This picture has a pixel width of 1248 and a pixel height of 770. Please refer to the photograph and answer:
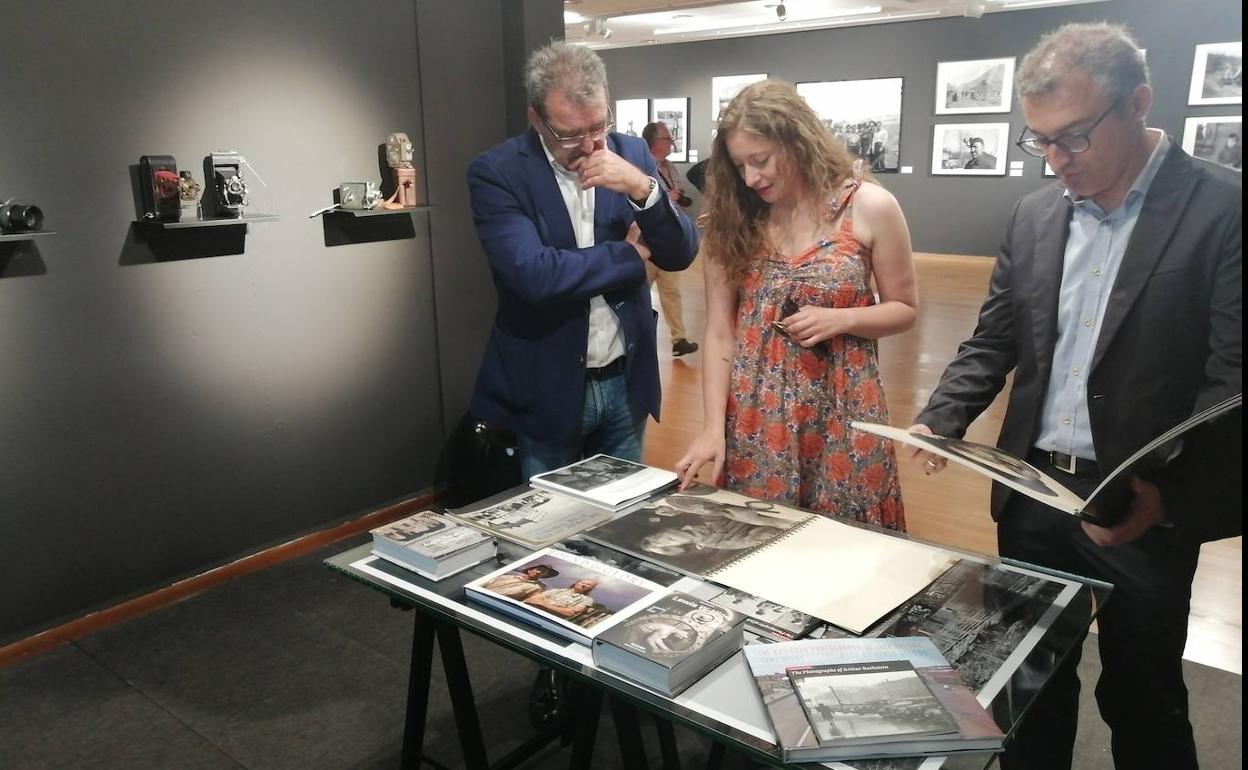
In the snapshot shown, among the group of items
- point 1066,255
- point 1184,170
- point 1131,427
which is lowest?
point 1131,427

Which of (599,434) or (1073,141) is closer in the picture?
(1073,141)

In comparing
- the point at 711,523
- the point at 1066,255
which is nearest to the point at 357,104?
the point at 711,523

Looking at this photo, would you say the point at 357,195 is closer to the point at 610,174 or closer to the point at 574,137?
the point at 574,137

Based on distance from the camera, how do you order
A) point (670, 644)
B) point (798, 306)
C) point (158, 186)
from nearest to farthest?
point (670, 644), point (798, 306), point (158, 186)

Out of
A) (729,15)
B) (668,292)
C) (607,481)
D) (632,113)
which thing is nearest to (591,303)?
(607,481)

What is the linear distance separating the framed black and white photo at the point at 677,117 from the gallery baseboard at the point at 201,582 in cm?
988

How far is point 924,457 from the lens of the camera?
1.62 m

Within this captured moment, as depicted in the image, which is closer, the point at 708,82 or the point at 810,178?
the point at 810,178

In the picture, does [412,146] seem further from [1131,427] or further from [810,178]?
[1131,427]

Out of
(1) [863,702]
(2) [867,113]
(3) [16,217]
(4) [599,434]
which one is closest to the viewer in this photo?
(1) [863,702]

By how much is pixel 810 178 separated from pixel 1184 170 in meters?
0.67

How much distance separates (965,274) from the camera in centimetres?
1016

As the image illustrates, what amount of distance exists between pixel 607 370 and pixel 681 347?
4483mm

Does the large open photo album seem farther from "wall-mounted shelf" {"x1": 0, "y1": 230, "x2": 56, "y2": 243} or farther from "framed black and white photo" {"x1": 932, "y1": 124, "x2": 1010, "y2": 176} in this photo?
"framed black and white photo" {"x1": 932, "y1": 124, "x2": 1010, "y2": 176}
